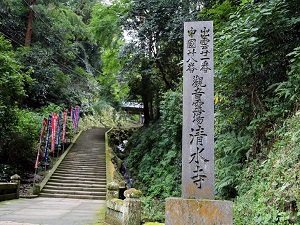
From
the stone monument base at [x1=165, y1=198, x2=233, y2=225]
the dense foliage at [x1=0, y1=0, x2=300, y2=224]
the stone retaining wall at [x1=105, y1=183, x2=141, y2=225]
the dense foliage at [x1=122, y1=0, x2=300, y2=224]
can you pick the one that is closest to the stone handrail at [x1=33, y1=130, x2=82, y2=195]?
the dense foliage at [x1=0, y1=0, x2=300, y2=224]

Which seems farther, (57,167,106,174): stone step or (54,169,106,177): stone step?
(57,167,106,174): stone step

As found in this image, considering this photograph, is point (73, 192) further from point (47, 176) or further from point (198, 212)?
point (198, 212)

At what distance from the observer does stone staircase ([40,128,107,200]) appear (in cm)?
1236

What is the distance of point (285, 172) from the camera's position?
5.15 meters

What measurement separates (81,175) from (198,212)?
36.8 ft

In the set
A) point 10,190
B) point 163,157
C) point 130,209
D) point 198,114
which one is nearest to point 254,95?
point 198,114

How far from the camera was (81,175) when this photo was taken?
14.4 m

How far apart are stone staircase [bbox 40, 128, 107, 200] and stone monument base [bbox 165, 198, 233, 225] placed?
333 inches

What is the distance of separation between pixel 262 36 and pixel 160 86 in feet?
35.5

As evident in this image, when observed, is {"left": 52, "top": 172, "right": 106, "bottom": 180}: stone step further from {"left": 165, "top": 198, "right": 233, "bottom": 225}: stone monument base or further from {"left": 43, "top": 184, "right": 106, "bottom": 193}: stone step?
{"left": 165, "top": 198, "right": 233, "bottom": 225}: stone monument base

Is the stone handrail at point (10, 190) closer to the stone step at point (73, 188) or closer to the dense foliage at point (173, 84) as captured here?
the stone step at point (73, 188)

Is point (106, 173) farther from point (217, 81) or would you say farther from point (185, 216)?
point (185, 216)

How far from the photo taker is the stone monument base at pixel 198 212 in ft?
13.4

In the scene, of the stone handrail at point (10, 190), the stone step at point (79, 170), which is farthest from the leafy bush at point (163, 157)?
the stone handrail at point (10, 190)
